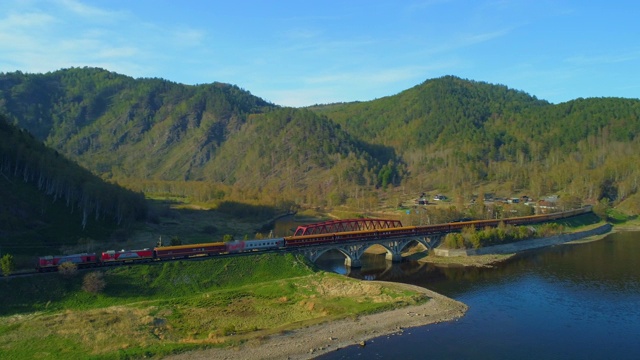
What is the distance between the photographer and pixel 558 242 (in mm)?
139875

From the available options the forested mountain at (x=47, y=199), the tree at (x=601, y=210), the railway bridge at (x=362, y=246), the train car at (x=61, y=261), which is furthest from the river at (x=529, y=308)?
the forested mountain at (x=47, y=199)

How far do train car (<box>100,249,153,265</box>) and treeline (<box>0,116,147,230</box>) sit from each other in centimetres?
4405

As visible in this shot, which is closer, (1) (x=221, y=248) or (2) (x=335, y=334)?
(2) (x=335, y=334)

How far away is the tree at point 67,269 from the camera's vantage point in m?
75.7

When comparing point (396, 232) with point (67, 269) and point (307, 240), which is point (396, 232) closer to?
Result: point (307, 240)

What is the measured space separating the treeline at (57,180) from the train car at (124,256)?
44.1m

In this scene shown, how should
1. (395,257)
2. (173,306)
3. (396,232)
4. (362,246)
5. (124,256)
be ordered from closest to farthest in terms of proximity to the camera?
(173,306), (124,256), (362,246), (395,257), (396,232)

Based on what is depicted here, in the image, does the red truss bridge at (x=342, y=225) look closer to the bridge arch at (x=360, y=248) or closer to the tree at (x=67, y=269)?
the bridge arch at (x=360, y=248)

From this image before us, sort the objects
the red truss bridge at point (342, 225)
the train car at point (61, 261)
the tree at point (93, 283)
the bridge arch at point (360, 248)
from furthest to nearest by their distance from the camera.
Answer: the red truss bridge at point (342, 225) < the bridge arch at point (360, 248) < the train car at point (61, 261) < the tree at point (93, 283)

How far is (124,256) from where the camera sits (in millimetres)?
82875

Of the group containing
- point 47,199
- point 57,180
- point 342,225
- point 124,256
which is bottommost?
point 342,225

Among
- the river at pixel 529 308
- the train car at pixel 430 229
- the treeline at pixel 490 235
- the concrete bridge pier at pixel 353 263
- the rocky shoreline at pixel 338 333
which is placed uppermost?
the train car at pixel 430 229

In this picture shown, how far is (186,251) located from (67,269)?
19.7 m

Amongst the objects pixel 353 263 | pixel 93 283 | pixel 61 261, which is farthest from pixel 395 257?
pixel 61 261
